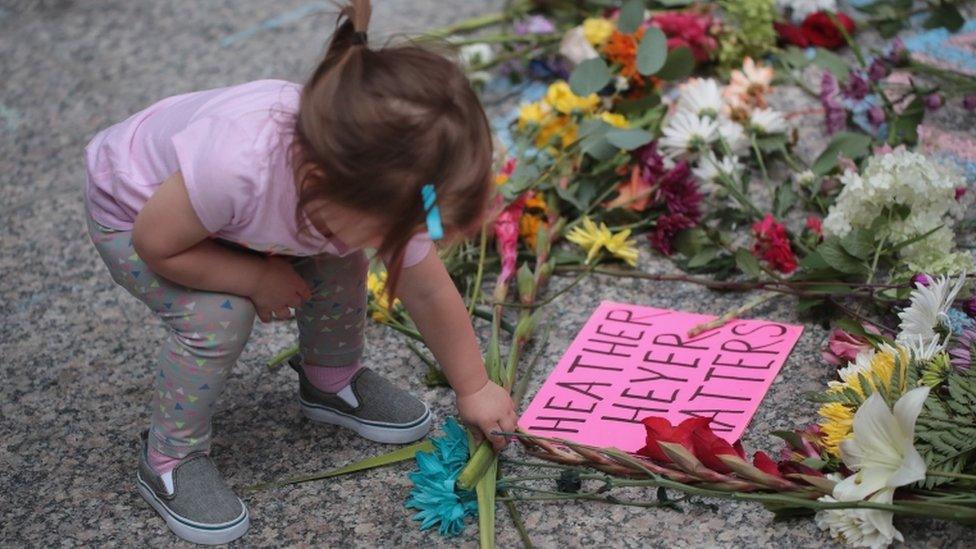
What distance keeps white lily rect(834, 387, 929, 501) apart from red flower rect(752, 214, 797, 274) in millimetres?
630

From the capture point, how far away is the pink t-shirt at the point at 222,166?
1493mm

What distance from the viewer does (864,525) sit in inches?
57.8

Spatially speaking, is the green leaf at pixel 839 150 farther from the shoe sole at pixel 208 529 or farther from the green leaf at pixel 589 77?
the shoe sole at pixel 208 529

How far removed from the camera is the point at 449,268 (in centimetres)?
212

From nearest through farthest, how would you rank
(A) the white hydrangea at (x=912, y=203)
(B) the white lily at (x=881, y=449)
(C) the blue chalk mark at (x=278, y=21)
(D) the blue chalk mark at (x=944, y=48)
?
1. (B) the white lily at (x=881, y=449)
2. (A) the white hydrangea at (x=912, y=203)
3. (D) the blue chalk mark at (x=944, y=48)
4. (C) the blue chalk mark at (x=278, y=21)

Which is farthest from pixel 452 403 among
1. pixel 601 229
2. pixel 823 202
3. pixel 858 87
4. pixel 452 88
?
pixel 858 87

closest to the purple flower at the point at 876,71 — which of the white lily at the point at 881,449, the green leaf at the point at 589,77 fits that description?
the green leaf at the point at 589,77

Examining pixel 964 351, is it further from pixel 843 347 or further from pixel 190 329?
pixel 190 329

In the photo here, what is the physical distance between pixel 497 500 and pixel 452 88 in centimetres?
55

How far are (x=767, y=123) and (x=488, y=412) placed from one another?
0.98m

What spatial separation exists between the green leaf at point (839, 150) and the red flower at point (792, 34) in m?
0.58

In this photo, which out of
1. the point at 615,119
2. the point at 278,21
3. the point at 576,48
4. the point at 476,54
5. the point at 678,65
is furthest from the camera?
the point at 278,21

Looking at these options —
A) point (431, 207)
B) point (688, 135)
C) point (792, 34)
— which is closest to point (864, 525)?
point (431, 207)

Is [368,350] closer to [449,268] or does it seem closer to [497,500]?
[449,268]
